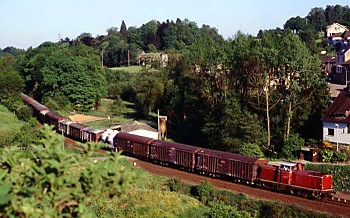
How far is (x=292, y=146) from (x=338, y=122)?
487 cm

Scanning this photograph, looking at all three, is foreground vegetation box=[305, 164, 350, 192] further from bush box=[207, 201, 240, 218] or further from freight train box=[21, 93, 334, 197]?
bush box=[207, 201, 240, 218]

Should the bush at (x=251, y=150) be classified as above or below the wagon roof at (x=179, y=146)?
below

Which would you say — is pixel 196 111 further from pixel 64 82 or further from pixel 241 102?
pixel 64 82

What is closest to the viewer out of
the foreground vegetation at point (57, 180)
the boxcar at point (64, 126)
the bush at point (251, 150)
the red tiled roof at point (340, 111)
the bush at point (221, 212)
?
the foreground vegetation at point (57, 180)

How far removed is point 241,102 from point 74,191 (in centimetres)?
4222

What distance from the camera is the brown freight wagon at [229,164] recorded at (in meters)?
34.5

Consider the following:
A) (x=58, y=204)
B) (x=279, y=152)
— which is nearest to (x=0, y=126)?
(x=279, y=152)

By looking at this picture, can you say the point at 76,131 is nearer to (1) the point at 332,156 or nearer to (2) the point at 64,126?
(2) the point at 64,126

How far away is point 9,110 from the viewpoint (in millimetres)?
77375

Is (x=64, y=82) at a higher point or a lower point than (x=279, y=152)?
higher

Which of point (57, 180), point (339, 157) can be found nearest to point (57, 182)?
point (57, 180)

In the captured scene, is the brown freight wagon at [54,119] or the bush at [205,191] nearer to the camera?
the bush at [205,191]

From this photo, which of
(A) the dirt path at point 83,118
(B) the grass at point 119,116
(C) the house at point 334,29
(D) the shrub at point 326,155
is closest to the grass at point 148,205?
(D) the shrub at point 326,155

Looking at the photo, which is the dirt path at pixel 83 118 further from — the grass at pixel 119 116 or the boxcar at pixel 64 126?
the boxcar at pixel 64 126
